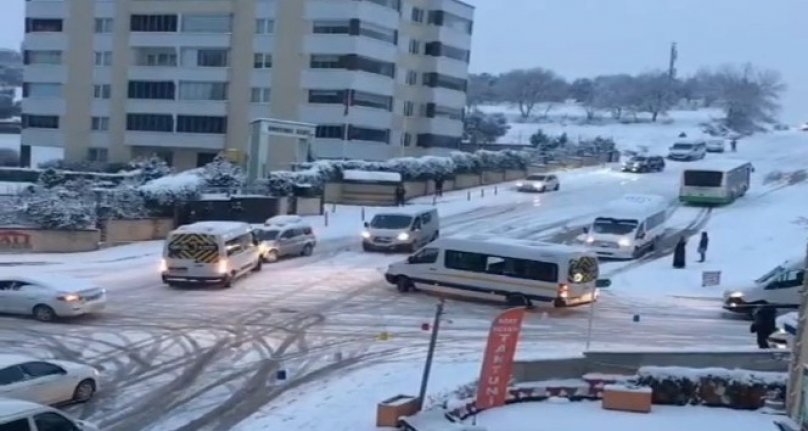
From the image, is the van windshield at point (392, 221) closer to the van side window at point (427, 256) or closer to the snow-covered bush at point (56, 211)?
the van side window at point (427, 256)

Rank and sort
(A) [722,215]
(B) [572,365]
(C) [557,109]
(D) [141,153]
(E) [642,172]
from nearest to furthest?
(B) [572,365], (A) [722,215], (D) [141,153], (E) [642,172], (C) [557,109]

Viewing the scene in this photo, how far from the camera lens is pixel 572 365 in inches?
860

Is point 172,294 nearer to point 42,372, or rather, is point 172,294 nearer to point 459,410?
point 42,372

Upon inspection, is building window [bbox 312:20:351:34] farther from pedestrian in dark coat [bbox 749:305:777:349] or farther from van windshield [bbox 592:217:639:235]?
pedestrian in dark coat [bbox 749:305:777:349]

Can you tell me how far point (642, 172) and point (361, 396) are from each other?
7129 cm

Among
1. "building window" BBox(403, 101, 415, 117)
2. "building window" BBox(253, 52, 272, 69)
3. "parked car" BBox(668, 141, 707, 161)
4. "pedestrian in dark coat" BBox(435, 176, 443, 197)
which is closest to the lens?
"pedestrian in dark coat" BBox(435, 176, 443, 197)

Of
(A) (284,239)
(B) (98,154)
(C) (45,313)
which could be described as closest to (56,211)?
(A) (284,239)

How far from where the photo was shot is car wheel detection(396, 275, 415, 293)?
112 feet

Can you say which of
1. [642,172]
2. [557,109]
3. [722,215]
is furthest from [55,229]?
[557,109]

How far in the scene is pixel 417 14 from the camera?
288 ft

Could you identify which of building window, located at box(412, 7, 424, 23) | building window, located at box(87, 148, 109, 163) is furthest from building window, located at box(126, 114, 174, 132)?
building window, located at box(412, 7, 424, 23)

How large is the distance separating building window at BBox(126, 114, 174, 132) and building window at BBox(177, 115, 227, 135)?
0.80m

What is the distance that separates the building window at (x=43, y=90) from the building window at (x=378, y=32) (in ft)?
82.6

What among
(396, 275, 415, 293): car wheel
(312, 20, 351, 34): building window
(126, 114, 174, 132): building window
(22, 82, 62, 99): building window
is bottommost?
(396, 275, 415, 293): car wheel
